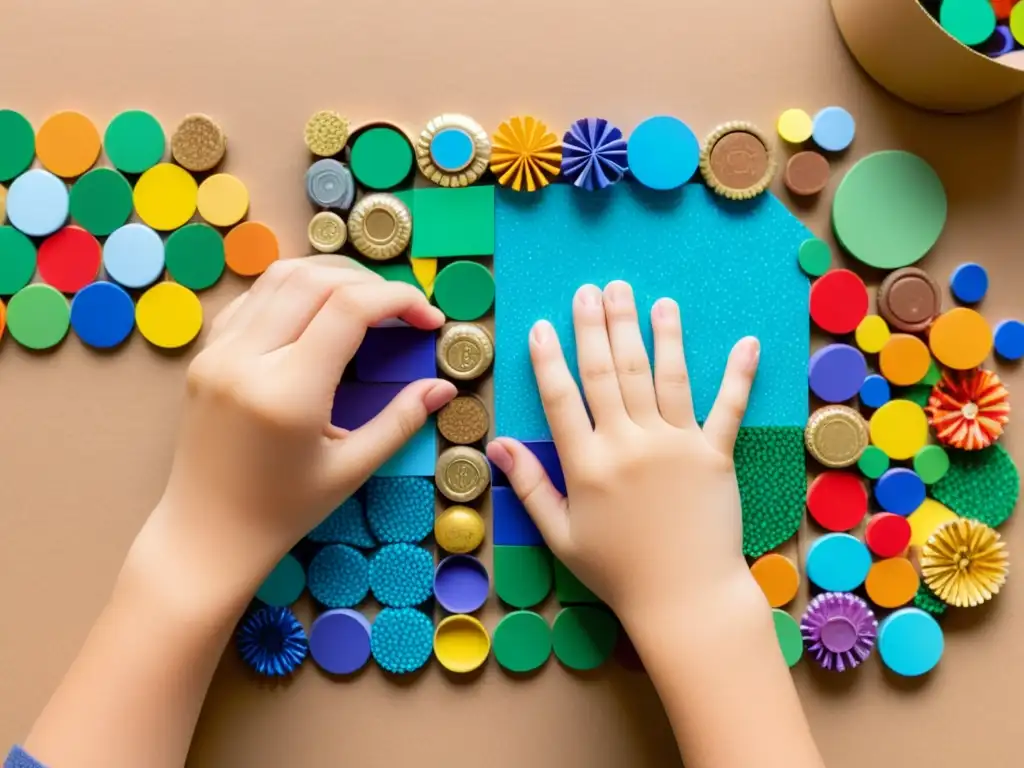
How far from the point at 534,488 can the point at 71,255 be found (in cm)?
43

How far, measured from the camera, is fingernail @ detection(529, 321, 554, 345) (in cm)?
66

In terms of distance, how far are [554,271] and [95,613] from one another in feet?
1.58

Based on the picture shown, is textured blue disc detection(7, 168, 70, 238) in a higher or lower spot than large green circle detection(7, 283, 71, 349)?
higher

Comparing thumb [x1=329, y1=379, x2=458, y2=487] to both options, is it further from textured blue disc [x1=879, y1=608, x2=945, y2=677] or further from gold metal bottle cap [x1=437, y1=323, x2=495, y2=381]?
textured blue disc [x1=879, y1=608, x2=945, y2=677]

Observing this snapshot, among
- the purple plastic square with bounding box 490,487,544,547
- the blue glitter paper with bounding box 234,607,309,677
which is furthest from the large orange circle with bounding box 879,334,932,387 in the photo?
the blue glitter paper with bounding box 234,607,309,677

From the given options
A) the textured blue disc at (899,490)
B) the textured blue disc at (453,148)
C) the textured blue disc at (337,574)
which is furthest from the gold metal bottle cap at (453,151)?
the textured blue disc at (899,490)

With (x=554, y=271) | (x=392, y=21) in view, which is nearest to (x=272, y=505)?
(x=554, y=271)

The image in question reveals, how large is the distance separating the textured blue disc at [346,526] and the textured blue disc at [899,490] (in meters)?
0.42

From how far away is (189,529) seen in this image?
61cm

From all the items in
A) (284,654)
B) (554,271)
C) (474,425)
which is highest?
(554,271)

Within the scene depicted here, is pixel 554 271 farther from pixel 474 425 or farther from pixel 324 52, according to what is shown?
pixel 324 52

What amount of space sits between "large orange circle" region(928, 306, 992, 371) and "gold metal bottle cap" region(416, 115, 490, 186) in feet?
1.29

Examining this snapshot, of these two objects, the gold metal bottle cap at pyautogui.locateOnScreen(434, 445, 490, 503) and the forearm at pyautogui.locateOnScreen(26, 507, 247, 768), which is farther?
the gold metal bottle cap at pyautogui.locateOnScreen(434, 445, 490, 503)

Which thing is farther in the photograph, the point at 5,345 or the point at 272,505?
the point at 5,345
